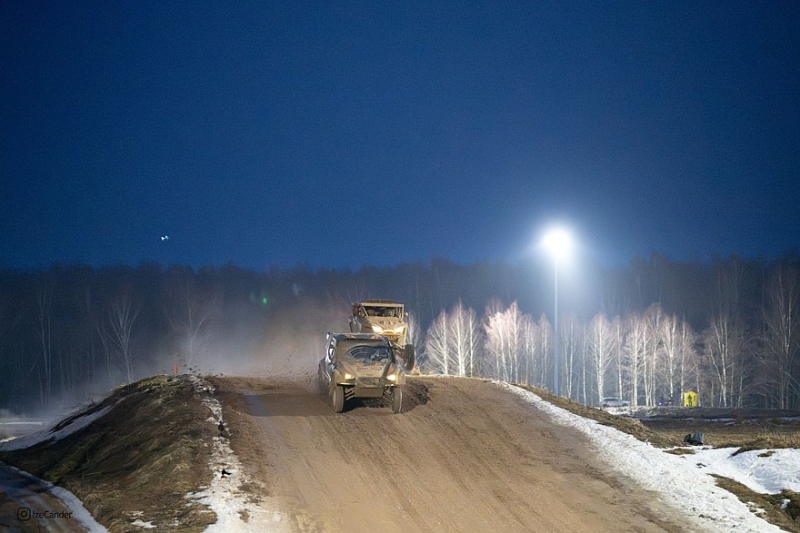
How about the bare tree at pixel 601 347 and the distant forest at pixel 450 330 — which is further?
the bare tree at pixel 601 347

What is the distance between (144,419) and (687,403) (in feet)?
147

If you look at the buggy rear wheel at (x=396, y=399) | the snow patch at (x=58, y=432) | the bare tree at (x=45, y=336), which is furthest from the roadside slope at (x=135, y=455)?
the bare tree at (x=45, y=336)

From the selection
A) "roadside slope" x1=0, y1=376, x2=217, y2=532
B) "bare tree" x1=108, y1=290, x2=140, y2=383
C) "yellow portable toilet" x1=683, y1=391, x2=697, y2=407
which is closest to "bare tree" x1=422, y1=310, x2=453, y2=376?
"yellow portable toilet" x1=683, y1=391, x2=697, y2=407

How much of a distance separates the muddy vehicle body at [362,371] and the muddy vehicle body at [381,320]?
23.5 feet

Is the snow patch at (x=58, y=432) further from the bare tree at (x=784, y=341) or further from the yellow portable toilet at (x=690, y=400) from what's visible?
the bare tree at (x=784, y=341)

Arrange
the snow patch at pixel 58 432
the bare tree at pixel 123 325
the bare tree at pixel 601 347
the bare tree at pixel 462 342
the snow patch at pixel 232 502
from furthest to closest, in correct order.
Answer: the bare tree at pixel 123 325 < the bare tree at pixel 601 347 < the bare tree at pixel 462 342 < the snow patch at pixel 58 432 < the snow patch at pixel 232 502

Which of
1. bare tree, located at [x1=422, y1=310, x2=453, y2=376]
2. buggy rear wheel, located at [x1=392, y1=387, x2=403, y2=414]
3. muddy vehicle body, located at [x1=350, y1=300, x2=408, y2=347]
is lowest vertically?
bare tree, located at [x1=422, y1=310, x2=453, y2=376]

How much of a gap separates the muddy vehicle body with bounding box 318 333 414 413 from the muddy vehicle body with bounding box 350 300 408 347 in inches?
282

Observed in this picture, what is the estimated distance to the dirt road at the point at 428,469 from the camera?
11523 mm

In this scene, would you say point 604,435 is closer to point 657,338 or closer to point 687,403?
point 687,403

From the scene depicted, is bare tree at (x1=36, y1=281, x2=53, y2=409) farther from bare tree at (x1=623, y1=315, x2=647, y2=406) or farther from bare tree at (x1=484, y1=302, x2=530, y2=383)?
bare tree at (x1=623, y1=315, x2=647, y2=406)

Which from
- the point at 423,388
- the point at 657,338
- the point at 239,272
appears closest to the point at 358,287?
the point at 239,272

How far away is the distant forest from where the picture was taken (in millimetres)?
58688

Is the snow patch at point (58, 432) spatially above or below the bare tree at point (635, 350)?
above
